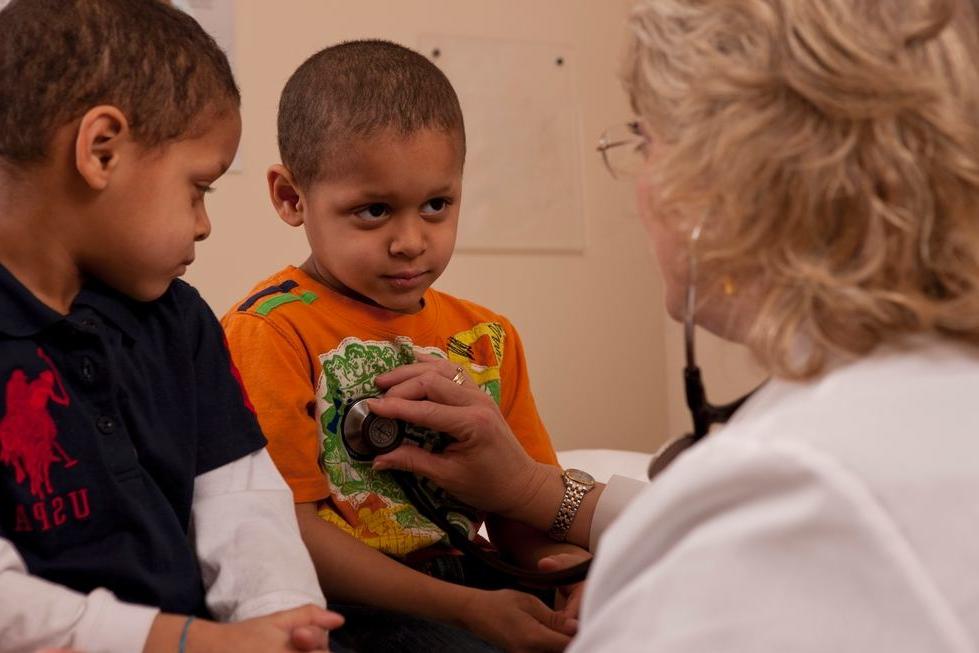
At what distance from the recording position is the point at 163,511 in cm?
105

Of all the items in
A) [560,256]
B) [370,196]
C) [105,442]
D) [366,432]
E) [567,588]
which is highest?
[370,196]

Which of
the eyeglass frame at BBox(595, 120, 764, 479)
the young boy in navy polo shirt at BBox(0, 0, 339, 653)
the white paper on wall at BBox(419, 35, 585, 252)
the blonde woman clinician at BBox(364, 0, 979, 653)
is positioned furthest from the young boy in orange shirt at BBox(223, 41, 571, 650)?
the white paper on wall at BBox(419, 35, 585, 252)

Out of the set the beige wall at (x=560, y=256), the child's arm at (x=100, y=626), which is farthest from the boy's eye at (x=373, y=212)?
the beige wall at (x=560, y=256)

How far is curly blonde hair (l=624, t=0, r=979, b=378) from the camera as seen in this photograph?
71cm

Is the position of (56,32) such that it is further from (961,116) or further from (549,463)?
(549,463)

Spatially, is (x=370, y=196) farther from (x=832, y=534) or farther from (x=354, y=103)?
(x=832, y=534)

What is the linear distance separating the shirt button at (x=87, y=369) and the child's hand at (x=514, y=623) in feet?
1.66

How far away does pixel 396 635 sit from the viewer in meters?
1.25

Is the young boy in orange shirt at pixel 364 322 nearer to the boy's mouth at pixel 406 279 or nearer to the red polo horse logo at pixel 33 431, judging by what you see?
the boy's mouth at pixel 406 279

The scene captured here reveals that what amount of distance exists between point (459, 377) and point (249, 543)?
0.37 meters

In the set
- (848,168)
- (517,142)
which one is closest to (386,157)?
(848,168)

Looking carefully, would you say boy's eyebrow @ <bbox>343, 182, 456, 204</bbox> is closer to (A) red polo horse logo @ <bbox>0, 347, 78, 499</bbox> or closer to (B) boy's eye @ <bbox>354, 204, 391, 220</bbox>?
(B) boy's eye @ <bbox>354, 204, 391, 220</bbox>

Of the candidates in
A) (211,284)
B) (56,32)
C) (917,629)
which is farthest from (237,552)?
(211,284)

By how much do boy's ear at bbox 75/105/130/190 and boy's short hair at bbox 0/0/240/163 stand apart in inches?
0.6
